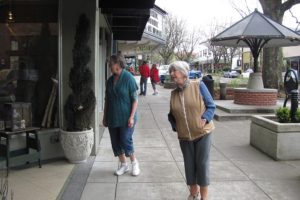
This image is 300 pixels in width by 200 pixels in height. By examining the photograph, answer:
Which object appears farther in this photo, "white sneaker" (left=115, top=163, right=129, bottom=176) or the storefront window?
the storefront window

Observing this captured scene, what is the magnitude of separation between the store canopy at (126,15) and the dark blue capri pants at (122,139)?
160 inches

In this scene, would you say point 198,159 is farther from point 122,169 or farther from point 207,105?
point 122,169

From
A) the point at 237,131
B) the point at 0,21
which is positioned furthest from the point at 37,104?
the point at 237,131

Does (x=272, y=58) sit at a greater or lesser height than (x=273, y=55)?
lesser

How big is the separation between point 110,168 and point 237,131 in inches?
186

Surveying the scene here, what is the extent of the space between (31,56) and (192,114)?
376 cm

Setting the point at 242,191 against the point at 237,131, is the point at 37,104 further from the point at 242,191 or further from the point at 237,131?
the point at 237,131

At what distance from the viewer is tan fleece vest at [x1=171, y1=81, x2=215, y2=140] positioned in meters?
4.70

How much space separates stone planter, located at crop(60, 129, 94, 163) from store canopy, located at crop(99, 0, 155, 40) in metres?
3.61

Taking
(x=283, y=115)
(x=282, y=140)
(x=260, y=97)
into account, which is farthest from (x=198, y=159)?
(x=260, y=97)

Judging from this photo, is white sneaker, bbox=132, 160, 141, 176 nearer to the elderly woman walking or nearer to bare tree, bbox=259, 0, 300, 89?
the elderly woman walking

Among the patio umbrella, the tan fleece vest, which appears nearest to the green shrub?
the tan fleece vest

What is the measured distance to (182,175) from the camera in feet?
21.3

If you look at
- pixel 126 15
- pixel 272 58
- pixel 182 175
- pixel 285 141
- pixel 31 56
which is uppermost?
pixel 126 15
